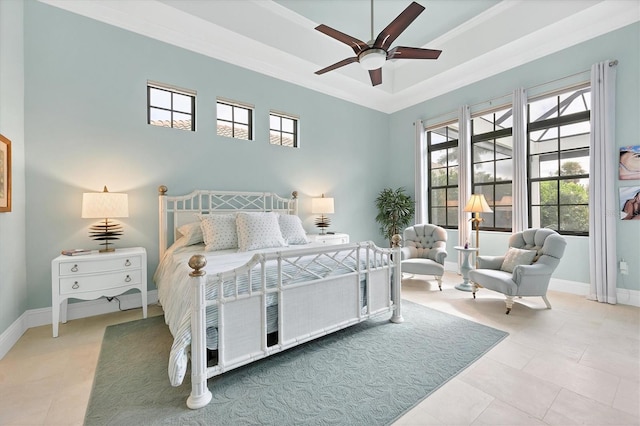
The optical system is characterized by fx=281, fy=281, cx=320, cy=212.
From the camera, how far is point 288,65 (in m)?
4.51

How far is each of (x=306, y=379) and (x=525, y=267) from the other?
105 inches

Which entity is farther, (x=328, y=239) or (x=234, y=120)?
(x=328, y=239)

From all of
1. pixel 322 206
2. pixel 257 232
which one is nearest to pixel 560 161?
pixel 322 206

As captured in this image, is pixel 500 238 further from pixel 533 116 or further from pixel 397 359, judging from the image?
pixel 397 359

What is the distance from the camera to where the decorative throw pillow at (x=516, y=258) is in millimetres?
3371

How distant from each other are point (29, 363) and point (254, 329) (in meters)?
1.87

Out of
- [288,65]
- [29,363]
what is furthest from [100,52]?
[29,363]

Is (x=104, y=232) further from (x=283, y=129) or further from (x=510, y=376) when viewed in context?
(x=510, y=376)

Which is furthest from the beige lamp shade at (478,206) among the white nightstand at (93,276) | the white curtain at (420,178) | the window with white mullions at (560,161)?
the white nightstand at (93,276)

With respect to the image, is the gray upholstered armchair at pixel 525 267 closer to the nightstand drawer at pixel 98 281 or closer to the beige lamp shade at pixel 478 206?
the beige lamp shade at pixel 478 206

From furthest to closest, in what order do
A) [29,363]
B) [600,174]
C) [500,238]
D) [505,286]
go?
[500,238] → [600,174] → [505,286] → [29,363]

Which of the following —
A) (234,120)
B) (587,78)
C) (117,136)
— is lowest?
(117,136)

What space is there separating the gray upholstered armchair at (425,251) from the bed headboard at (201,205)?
6.79 ft

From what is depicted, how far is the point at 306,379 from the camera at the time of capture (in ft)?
6.40
